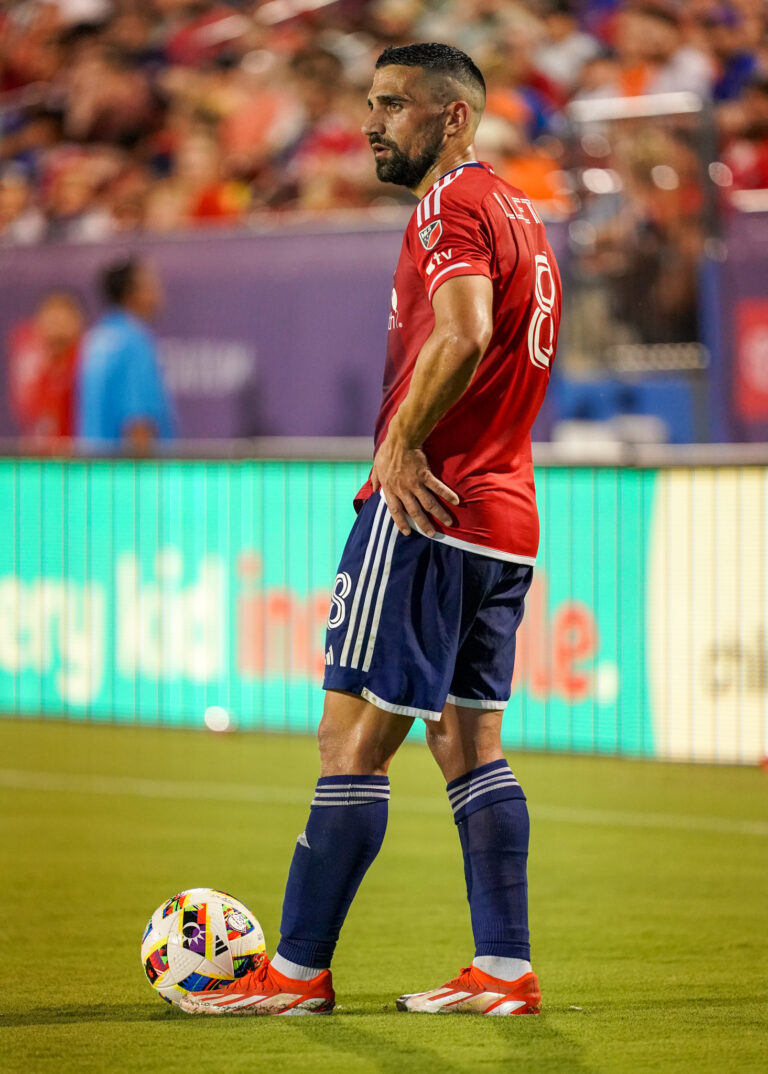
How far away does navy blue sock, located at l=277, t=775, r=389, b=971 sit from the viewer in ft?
14.5

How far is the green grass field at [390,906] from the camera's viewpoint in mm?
4223

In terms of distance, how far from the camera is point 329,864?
4422mm

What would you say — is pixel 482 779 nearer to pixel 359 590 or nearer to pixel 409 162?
pixel 359 590

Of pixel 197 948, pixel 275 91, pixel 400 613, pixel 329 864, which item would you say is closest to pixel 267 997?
pixel 197 948

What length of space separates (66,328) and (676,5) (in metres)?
5.48

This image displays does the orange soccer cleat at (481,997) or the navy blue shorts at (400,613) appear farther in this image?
the orange soccer cleat at (481,997)

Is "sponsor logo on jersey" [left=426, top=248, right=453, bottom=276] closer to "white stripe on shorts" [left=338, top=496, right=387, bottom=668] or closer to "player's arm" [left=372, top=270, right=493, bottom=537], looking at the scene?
"player's arm" [left=372, top=270, right=493, bottom=537]

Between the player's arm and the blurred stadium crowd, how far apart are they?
8.97 meters

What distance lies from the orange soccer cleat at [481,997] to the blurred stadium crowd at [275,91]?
914 centimetres

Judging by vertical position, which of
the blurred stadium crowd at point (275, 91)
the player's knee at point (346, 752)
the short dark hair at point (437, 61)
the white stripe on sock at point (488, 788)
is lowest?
the white stripe on sock at point (488, 788)

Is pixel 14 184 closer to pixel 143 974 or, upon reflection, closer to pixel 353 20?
pixel 353 20

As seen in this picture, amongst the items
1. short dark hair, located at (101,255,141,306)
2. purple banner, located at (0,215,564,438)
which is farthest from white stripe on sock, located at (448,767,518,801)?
purple banner, located at (0,215,564,438)

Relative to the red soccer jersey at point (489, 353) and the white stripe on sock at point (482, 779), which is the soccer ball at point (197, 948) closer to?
the white stripe on sock at point (482, 779)

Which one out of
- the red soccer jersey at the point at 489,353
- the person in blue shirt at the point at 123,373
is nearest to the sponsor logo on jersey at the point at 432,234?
the red soccer jersey at the point at 489,353
